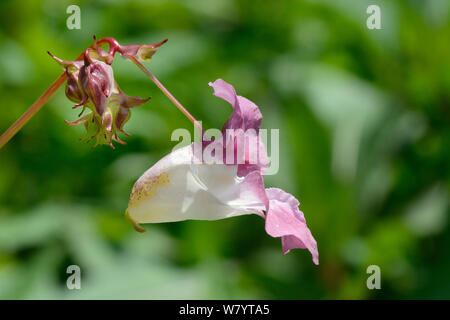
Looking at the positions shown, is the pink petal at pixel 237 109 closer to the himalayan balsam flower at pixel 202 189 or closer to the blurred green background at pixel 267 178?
the himalayan balsam flower at pixel 202 189

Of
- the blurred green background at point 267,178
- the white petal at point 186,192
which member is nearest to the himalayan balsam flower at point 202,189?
the white petal at point 186,192

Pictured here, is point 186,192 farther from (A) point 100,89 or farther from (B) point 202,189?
(A) point 100,89

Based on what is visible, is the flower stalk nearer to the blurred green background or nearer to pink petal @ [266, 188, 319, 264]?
pink petal @ [266, 188, 319, 264]

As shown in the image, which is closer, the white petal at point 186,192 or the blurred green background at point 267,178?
the white petal at point 186,192

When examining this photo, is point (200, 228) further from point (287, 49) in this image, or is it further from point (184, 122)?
point (287, 49)

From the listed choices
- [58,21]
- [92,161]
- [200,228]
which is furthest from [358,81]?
[58,21]

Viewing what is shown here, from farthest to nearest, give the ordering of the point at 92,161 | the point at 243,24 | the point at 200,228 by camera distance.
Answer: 1. the point at 243,24
2. the point at 92,161
3. the point at 200,228
